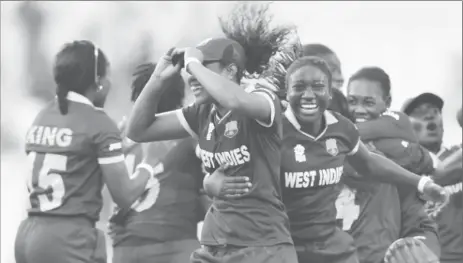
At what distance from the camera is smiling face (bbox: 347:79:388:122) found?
5945 mm

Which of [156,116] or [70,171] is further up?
[156,116]

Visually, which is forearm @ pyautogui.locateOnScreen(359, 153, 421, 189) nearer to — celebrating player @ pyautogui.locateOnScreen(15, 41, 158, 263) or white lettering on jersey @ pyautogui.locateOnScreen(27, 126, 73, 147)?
celebrating player @ pyautogui.locateOnScreen(15, 41, 158, 263)

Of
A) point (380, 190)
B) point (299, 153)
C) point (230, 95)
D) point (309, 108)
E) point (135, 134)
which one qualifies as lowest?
point (380, 190)

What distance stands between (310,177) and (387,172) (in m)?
0.73

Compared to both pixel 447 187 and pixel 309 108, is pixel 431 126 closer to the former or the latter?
pixel 447 187

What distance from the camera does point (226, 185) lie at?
4.41m

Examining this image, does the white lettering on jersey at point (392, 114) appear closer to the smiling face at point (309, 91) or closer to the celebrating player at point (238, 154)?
the smiling face at point (309, 91)

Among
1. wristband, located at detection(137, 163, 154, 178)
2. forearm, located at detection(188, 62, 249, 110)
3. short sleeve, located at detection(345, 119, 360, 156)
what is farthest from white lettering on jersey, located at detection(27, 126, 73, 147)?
short sleeve, located at detection(345, 119, 360, 156)

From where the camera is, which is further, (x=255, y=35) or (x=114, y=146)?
(x=114, y=146)

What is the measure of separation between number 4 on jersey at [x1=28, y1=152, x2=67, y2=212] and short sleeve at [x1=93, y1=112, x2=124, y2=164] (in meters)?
0.20

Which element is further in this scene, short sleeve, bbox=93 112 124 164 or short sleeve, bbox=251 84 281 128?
short sleeve, bbox=93 112 124 164

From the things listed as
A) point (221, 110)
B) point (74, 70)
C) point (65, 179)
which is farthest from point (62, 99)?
point (221, 110)

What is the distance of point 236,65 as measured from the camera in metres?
4.51

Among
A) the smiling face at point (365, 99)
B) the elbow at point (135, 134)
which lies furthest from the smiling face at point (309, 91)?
the smiling face at point (365, 99)
